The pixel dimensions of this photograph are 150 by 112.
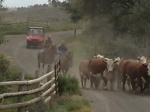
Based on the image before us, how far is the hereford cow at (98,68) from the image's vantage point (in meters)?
24.9

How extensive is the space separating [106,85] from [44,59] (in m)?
9.76

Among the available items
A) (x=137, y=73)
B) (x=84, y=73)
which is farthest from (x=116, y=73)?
(x=137, y=73)

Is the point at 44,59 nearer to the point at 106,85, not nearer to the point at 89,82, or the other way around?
the point at 89,82

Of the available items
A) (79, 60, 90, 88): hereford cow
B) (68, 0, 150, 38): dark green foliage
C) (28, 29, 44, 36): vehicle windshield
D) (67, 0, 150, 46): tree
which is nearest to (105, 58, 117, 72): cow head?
(79, 60, 90, 88): hereford cow

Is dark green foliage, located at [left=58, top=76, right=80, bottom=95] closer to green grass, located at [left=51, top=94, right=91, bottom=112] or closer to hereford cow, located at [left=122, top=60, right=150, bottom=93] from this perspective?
green grass, located at [left=51, top=94, right=91, bottom=112]

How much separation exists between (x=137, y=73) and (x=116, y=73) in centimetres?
310

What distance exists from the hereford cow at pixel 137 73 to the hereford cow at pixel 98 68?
78 centimetres

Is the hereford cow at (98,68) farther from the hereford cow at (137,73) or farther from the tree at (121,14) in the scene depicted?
the tree at (121,14)

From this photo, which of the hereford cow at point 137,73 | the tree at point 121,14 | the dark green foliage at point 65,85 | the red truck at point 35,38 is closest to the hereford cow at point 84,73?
the hereford cow at point 137,73

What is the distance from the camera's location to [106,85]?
81.8 feet

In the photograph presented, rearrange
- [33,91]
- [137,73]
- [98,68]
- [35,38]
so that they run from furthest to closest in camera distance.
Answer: [35,38]
[98,68]
[137,73]
[33,91]

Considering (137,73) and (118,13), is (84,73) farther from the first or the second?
(118,13)

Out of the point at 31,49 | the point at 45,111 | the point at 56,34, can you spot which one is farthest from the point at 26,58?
the point at 45,111

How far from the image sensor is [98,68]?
992 inches
